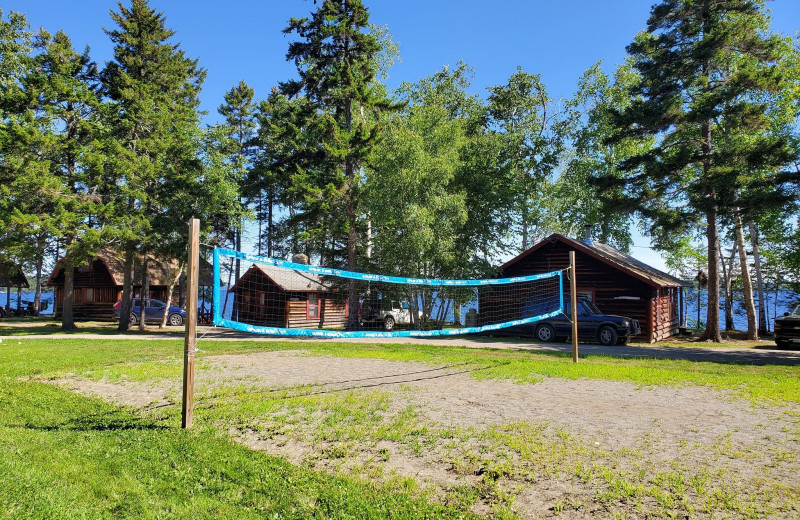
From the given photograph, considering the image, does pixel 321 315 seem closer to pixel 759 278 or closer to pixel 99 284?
pixel 99 284

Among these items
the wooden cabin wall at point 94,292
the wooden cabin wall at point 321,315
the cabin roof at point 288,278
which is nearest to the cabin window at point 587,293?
the cabin roof at point 288,278

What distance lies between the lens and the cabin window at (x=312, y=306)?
3103 cm

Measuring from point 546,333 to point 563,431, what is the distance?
15.1 metres

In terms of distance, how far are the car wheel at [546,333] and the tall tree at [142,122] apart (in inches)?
743

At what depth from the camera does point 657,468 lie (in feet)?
15.4

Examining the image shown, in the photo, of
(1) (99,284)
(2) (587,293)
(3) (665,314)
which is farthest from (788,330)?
(1) (99,284)

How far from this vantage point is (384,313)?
89.9 ft

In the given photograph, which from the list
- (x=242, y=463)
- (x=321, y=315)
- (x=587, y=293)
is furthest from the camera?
(x=321, y=315)

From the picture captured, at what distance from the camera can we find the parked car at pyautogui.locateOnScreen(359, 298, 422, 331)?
2573 cm

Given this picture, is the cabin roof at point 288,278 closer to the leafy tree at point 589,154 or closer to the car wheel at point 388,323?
the car wheel at point 388,323

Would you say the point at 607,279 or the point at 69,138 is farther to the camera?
the point at 69,138

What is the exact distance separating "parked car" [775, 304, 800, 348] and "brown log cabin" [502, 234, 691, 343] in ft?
13.7

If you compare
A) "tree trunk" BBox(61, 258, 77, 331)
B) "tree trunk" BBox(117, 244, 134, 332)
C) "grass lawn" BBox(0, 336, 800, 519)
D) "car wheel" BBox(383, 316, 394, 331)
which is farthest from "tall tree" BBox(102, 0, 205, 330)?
"grass lawn" BBox(0, 336, 800, 519)

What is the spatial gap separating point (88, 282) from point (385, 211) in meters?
24.5
